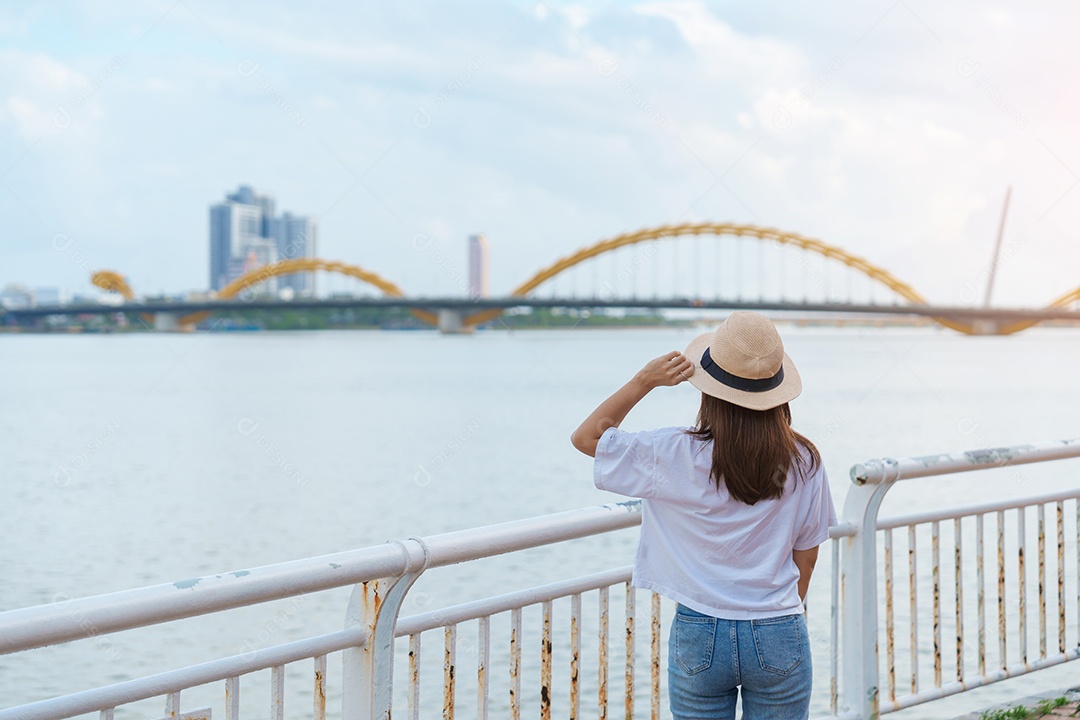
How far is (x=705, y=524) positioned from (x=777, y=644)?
29 centimetres

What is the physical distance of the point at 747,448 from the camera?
2135 millimetres

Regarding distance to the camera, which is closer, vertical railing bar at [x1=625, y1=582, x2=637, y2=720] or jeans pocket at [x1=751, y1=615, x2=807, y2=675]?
jeans pocket at [x1=751, y1=615, x2=807, y2=675]

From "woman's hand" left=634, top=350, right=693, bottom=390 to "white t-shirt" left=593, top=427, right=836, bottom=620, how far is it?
105mm

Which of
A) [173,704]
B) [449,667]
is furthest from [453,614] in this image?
[173,704]

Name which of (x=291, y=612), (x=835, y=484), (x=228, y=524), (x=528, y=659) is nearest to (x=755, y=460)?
(x=528, y=659)

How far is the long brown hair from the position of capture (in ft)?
7.00

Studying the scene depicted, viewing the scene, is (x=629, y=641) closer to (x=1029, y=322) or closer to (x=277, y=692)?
(x=277, y=692)

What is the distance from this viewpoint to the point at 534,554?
548 inches

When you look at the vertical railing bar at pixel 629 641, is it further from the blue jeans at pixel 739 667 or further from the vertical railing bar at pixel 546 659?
the blue jeans at pixel 739 667

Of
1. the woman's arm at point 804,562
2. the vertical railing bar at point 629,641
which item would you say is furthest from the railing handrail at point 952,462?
the vertical railing bar at point 629,641

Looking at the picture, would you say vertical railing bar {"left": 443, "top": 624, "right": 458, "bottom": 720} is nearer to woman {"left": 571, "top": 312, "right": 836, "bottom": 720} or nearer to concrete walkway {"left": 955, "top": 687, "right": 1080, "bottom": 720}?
woman {"left": 571, "top": 312, "right": 836, "bottom": 720}

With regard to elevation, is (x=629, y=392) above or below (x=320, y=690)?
above

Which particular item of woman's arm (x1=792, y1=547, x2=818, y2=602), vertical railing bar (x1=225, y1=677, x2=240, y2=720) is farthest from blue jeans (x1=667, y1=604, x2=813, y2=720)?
vertical railing bar (x1=225, y1=677, x2=240, y2=720)

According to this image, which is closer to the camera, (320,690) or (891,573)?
(320,690)
